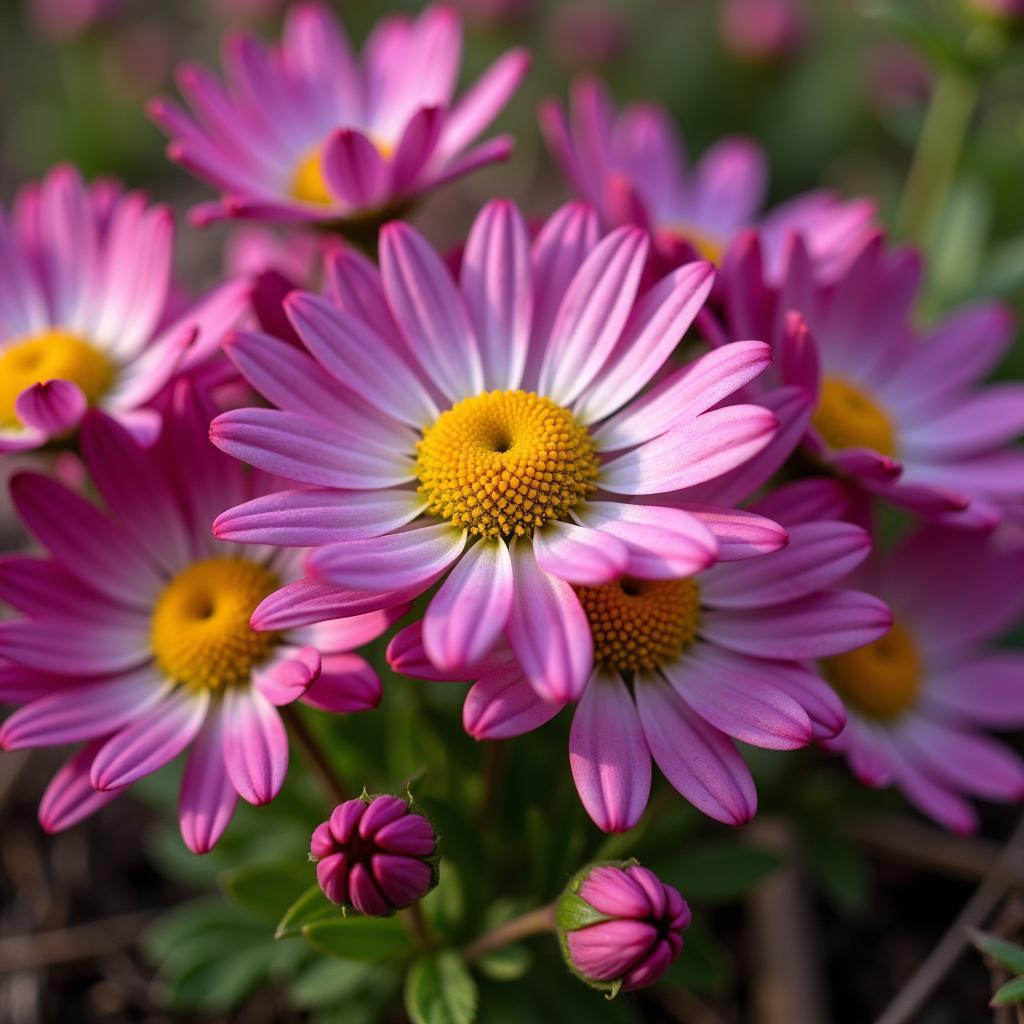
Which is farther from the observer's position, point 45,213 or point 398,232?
point 45,213

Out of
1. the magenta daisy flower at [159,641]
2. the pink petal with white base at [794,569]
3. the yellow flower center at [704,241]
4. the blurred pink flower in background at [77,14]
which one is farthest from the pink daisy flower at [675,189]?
the blurred pink flower in background at [77,14]

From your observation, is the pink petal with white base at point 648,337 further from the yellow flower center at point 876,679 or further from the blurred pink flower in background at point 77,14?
the blurred pink flower in background at point 77,14

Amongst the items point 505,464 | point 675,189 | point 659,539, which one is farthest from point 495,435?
point 675,189

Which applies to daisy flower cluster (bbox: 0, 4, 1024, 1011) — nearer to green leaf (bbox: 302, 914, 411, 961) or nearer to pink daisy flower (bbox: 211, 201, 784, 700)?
pink daisy flower (bbox: 211, 201, 784, 700)

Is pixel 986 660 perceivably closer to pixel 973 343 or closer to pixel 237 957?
pixel 973 343

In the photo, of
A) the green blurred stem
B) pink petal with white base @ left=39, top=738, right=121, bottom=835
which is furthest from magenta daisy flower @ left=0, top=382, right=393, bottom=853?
the green blurred stem

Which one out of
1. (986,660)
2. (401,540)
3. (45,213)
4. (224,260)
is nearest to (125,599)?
(401,540)
